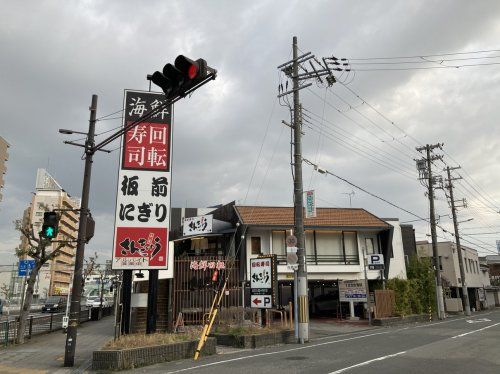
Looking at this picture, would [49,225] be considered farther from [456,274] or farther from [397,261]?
[456,274]

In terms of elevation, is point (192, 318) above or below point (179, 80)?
below

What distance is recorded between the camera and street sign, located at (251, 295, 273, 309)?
56.4ft

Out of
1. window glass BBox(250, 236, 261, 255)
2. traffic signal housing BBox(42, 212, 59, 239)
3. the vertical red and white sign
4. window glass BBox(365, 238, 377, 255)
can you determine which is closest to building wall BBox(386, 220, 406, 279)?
window glass BBox(365, 238, 377, 255)

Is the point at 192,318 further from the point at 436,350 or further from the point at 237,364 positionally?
the point at 436,350

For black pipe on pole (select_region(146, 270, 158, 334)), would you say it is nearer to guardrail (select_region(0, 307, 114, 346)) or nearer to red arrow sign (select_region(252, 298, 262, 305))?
→ red arrow sign (select_region(252, 298, 262, 305))

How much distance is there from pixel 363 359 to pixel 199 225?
19157mm

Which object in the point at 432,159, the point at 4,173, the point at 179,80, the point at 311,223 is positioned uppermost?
the point at 4,173

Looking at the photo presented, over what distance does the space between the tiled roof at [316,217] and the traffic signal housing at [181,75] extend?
2169 cm

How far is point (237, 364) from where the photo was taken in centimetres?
1127

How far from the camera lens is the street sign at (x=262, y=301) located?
677 inches

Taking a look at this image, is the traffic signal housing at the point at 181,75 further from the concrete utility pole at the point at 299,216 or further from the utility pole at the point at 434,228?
the utility pole at the point at 434,228

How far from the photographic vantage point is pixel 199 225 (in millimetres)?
29297

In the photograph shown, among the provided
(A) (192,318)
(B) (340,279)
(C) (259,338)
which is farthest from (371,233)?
(C) (259,338)

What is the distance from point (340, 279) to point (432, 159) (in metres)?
14.9
